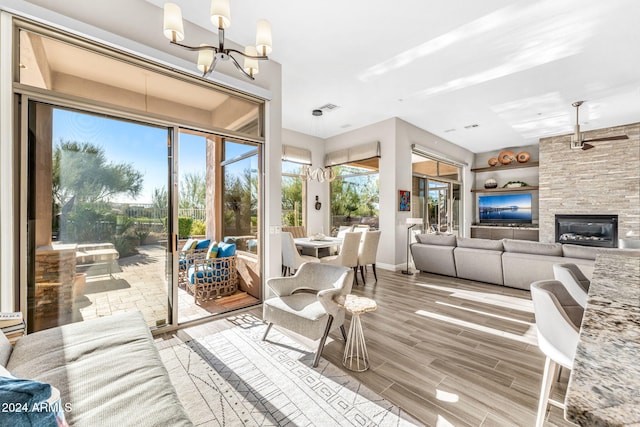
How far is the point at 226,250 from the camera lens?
409 cm

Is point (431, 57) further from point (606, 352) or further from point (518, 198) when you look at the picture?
point (518, 198)

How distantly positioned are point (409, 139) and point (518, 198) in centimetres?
488

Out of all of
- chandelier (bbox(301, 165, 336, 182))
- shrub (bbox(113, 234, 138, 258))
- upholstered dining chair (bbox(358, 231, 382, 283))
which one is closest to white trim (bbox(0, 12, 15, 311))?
shrub (bbox(113, 234, 138, 258))

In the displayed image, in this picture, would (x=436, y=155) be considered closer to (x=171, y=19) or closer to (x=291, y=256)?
(x=291, y=256)

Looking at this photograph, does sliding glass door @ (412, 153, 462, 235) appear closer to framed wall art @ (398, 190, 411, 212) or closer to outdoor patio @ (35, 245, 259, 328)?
framed wall art @ (398, 190, 411, 212)

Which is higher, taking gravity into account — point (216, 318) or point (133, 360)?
point (133, 360)

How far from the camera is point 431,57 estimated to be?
373 cm

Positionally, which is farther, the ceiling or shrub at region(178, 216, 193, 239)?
shrub at region(178, 216, 193, 239)

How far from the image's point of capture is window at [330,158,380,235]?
265 inches

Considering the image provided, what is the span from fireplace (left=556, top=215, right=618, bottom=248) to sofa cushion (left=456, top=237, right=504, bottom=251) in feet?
13.4

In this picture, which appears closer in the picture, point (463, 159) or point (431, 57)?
point (431, 57)

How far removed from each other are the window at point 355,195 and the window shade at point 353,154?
240 mm

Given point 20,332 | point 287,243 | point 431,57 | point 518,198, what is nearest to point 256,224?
point 287,243

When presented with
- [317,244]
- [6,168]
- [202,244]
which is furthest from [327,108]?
[6,168]
